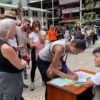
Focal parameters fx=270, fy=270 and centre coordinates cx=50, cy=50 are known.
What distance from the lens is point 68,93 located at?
10.5 feet

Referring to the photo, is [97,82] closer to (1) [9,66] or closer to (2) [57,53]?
(2) [57,53]

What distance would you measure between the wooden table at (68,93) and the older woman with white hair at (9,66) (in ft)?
1.50

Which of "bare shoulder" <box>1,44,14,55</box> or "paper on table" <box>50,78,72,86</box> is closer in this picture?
"bare shoulder" <box>1,44,14,55</box>

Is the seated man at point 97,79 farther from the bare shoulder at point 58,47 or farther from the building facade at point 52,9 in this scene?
the building facade at point 52,9

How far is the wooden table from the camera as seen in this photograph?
315cm

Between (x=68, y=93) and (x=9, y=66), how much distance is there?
776mm

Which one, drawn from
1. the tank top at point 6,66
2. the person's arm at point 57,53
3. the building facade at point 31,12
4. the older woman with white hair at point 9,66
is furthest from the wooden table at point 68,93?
the building facade at point 31,12

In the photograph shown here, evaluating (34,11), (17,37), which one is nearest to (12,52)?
(17,37)

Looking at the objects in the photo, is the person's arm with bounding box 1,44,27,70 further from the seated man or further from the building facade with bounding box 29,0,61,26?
the building facade with bounding box 29,0,61,26

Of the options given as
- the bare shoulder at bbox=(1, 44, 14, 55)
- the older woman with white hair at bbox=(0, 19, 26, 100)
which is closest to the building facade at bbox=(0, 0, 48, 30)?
the older woman with white hair at bbox=(0, 19, 26, 100)

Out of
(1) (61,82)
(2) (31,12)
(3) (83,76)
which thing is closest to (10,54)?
(1) (61,82)

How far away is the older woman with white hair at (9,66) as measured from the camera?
2.86 meters

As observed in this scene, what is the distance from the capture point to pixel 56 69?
365cm

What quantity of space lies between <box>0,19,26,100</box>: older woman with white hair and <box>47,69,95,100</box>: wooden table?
0.46 m
